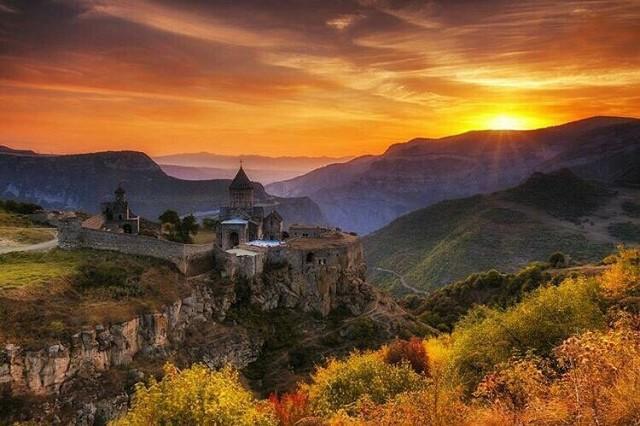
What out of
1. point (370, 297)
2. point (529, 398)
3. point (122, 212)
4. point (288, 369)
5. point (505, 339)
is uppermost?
point (122, 212)

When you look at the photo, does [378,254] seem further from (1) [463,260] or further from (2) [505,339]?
(2) [505,339]

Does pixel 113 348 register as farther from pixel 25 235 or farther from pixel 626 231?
pixel 626 231

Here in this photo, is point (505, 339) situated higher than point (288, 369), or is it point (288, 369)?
point (505, 339)

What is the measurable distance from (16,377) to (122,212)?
83.9 ft

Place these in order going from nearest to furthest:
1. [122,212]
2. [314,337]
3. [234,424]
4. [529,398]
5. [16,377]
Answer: [529,398] < [234,424] < [16,377] < [314,337] < [122,212]

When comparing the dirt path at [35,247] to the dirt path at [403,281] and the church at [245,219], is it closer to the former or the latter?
the church at [245,219]

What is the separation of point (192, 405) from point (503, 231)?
104546 mm

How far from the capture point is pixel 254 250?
53406 mm

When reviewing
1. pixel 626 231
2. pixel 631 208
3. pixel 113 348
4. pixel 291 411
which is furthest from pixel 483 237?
pixel 291 411

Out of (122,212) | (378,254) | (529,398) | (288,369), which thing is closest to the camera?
(529,398)

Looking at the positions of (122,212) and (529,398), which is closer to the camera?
(529,398)

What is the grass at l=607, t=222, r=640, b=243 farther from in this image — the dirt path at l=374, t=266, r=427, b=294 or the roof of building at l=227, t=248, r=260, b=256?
the roof of building at l=227, t=248, r=260, b=256

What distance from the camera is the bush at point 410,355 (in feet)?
124

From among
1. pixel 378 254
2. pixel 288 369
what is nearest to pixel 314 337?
pixel 288 369
